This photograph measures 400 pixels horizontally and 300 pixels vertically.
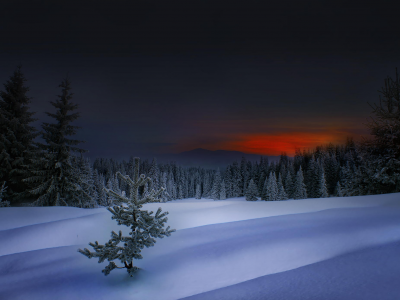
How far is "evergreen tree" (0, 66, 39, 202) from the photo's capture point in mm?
17469

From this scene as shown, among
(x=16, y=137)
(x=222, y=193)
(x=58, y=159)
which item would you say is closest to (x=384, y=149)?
(x=58, y=159)

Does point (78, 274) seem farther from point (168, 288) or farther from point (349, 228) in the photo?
point (349, 228)

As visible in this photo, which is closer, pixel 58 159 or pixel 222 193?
pixel 58 159

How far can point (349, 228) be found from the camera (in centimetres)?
674

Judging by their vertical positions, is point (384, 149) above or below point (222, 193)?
above

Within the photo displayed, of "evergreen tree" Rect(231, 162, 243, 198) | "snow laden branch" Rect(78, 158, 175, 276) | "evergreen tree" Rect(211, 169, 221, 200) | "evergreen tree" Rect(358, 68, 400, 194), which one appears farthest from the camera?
"evergreen tree" Rect(231, 162, 243, 198)

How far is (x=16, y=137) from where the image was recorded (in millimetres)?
18391

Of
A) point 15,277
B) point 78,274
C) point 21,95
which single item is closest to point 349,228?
point 78,274

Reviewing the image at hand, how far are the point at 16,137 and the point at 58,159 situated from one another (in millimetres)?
4572

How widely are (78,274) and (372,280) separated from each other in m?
6.92

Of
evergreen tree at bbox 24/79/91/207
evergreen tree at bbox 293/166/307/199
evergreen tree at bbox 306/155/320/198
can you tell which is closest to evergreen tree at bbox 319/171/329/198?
evergreen tree at bbox 306/155/320/198

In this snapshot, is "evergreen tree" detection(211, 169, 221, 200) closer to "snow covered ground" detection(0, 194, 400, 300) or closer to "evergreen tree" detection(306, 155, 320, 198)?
"evergreen tree" detection(306, 155, 320, 198)

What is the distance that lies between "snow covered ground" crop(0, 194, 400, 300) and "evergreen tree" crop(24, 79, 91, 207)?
8.60 meters

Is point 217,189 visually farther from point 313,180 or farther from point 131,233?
point 131,233
